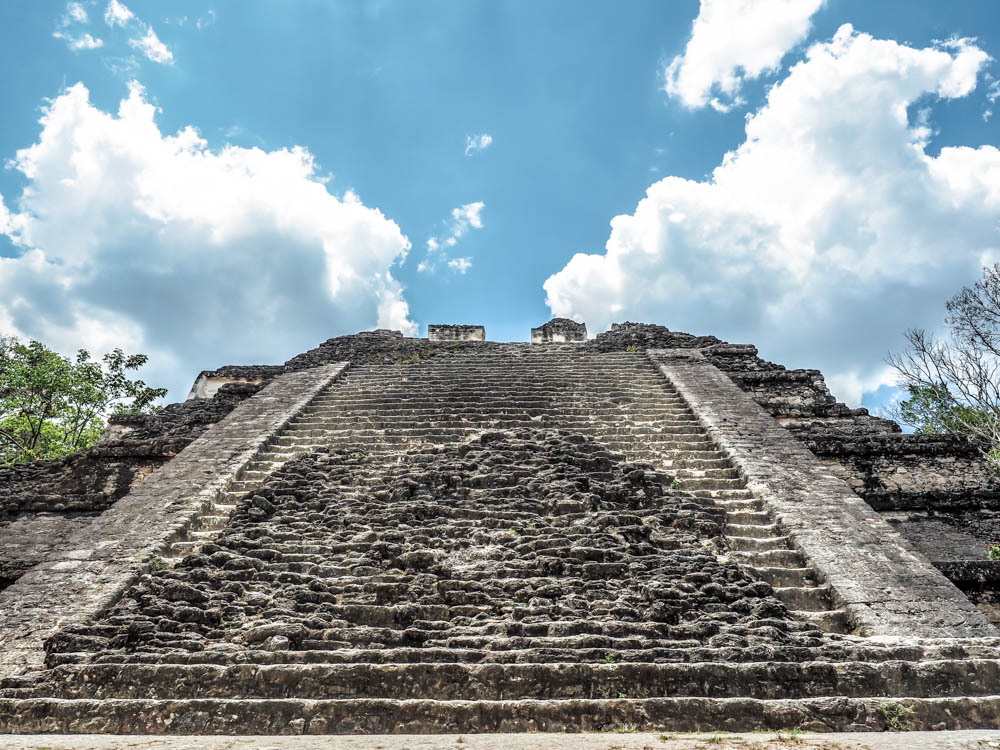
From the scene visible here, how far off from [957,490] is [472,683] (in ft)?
18.3

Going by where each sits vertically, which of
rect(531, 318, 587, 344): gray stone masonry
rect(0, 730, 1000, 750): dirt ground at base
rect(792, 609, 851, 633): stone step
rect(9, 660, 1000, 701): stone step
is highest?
rect(531, 318, 587, 344): gray stone masonry

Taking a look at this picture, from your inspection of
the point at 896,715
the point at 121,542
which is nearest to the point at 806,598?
the point at 896,715

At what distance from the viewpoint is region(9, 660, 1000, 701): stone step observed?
3203 mm

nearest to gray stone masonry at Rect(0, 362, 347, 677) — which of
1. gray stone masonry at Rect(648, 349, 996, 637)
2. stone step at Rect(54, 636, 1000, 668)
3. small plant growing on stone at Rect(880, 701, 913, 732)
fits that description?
stone step at Rect(54, 636, 1000, 668)

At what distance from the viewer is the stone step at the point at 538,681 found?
3203 millimetres

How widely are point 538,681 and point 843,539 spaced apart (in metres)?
2.92

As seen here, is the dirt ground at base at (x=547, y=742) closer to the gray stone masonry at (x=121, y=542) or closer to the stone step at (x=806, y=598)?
the gray stone masonry at (x=121, y=542)

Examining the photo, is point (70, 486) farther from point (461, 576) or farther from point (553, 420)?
point (553, 420)

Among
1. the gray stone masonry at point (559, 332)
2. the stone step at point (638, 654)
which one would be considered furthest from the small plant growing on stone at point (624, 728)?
the gray stone masonry at point (559, 332)

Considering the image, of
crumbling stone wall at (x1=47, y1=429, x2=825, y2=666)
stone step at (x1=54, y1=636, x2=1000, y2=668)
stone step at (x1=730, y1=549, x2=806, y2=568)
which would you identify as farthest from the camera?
stone step at (x1=730, y1=549, x2=806, y2=568)

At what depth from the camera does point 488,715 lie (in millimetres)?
3092

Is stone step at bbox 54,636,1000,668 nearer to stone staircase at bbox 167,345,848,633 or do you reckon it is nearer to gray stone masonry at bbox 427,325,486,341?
stone staircase at bbox 167,345,848,633

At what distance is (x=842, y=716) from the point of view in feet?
9.91

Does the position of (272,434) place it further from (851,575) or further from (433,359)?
(851,575)
